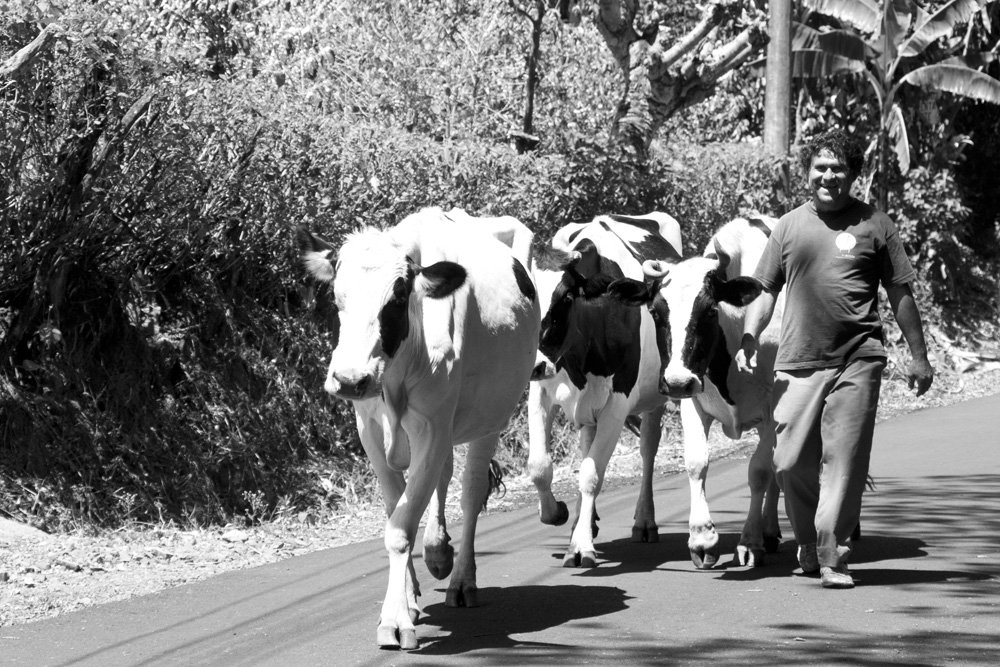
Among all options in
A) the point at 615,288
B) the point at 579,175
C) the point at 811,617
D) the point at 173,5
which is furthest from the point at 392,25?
the point at 811,617

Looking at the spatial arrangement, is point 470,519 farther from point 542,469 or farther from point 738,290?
point 738,290

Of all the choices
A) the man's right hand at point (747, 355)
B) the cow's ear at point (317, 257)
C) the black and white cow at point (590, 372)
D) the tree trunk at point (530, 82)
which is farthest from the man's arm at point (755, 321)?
the tree trunk at point (530, 82)

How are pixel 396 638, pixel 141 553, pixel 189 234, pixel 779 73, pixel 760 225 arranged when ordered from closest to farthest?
pixel 396 638
pixel 141 553
pixel 760 225
pixel 189 234
pixel 779 73

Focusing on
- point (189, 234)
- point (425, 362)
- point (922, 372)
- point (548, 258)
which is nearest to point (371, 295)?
point (425, 362)

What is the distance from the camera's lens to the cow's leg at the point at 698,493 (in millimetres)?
8531

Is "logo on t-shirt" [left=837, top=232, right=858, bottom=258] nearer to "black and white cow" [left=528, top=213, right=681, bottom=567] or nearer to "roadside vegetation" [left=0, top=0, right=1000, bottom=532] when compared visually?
"black and white cow" [left=528, top=213, right=681, bottom=567]

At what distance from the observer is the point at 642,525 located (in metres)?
9.82

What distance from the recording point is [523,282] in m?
8.60

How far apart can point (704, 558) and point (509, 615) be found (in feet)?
5.46

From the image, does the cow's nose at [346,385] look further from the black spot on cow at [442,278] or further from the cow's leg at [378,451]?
the cow's leg at [378,451]

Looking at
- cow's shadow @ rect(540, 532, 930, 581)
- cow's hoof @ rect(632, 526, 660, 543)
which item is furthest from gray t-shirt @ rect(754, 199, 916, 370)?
cow's hoof @ rect(632, 526, 660, 543)

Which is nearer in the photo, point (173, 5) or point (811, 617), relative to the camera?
point (811, 617)

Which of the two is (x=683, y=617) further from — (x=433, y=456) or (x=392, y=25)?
(x=392, y=25)

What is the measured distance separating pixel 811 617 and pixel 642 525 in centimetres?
278
